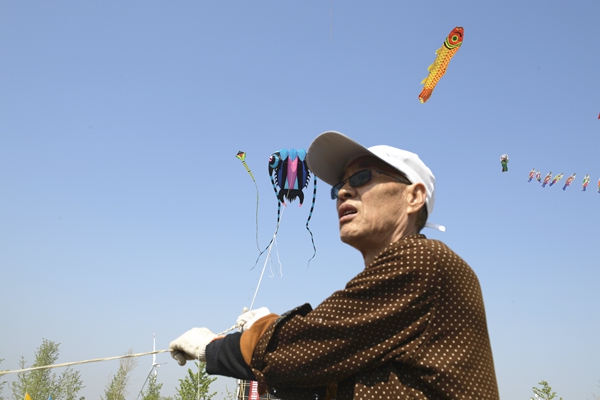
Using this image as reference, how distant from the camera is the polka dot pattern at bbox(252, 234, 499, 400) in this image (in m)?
1.88

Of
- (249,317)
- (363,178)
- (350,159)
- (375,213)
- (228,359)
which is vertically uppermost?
(350,159)

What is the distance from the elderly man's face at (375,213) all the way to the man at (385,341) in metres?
0.22

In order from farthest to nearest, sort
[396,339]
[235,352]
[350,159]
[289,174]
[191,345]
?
[289,174]
[350,159]
[191,345]
[235,352]
[396,339]

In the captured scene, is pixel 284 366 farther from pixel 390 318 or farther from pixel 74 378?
pixel 74 378

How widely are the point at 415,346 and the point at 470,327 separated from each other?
0.23 m

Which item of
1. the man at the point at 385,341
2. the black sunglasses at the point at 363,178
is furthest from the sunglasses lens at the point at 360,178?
the man at the point at 385,341

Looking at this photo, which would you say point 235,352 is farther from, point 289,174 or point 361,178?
point 289,174

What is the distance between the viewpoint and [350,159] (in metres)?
2.64

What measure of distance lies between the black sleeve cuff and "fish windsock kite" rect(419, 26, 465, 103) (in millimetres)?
5997

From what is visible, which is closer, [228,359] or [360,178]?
[228,359]

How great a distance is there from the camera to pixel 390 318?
1.92 meters

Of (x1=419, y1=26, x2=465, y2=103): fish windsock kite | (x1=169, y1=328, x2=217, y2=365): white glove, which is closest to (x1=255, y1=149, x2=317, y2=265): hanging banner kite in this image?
(x1=419, y1=26, x2=465, y2=103): fish windsock kite

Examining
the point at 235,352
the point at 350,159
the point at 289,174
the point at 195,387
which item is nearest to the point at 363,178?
the point at 350,159

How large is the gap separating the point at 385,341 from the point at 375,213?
0.64 metres
